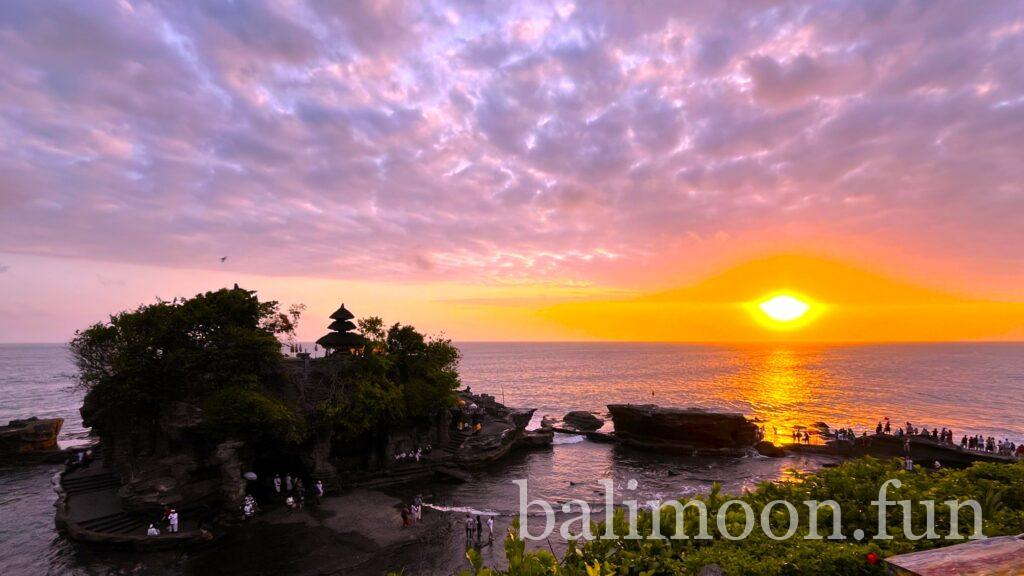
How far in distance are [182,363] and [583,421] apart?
4707cm

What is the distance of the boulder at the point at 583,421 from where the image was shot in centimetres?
6232

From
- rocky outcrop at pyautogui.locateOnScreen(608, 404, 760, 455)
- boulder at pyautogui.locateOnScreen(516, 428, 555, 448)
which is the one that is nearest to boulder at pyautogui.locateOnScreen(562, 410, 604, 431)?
rocky outcrop at pyautogui.locateOnScreen(608, 404, 760, 455)

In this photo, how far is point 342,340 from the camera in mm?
40500

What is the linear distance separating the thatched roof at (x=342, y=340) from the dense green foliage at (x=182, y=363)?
7.37 m

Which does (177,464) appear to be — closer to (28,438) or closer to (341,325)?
(341,325)

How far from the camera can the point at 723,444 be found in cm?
4972

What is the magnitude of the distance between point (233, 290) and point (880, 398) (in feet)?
351

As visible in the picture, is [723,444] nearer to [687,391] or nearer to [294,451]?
[294,451]

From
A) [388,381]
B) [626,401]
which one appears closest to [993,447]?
[626,401]

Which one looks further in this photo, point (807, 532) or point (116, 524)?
point (116, 524)

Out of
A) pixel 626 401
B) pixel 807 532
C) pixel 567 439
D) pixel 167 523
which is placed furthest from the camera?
pixel 626 401

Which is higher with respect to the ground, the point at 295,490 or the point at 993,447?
the point at 993,447

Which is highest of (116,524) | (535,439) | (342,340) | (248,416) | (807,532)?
(342,340)

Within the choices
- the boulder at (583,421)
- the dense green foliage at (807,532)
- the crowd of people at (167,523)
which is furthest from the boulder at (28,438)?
the dense green foliage at (807,532)
